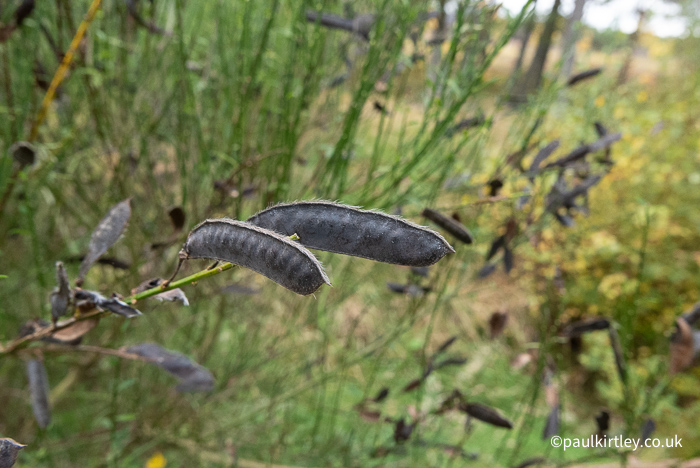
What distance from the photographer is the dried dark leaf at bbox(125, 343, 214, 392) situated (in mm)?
742

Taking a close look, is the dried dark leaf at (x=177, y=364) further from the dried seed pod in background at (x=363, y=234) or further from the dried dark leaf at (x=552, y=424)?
the dried dark leaf at (x=552, y=424)

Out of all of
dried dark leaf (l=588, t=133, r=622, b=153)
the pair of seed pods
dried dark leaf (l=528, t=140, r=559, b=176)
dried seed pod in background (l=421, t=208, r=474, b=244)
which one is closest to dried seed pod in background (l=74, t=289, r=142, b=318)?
the pair of seed pods

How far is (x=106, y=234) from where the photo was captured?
0.67 meters

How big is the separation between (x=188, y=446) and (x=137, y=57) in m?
1.34

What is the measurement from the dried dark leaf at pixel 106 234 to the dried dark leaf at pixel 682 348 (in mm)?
1030

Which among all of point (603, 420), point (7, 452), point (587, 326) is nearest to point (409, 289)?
point (587, 326)

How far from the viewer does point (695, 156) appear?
193 inches

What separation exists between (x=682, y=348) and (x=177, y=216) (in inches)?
38.8

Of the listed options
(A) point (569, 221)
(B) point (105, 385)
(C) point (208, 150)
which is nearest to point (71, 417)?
(B) point (105, 385)

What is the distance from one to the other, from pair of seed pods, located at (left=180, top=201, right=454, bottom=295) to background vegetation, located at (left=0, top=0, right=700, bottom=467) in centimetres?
44

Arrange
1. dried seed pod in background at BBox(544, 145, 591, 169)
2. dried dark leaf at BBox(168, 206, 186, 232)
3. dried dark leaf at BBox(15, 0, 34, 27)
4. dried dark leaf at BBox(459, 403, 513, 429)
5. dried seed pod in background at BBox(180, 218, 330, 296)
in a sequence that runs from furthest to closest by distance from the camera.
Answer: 1. dried seed pod in background at BBox(544, 145, 591, 169)
2. dried dark leaf at BBox(459, 403, 513, 429)
3. dried dark leaf at BBox(15, 0, 34, 27)
4. dried dark leaf at BBox(168, 206, 186, 232)
5. dried seed pod in background at BBox(180, 218, 330, 296)

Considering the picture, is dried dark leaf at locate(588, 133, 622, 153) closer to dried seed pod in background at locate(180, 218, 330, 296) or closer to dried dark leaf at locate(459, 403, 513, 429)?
dried dark leaf at locate(459, 403, 513, 429)

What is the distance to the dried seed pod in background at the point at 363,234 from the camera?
43cm

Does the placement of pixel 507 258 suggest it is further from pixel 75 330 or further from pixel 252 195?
pixel 75 330
